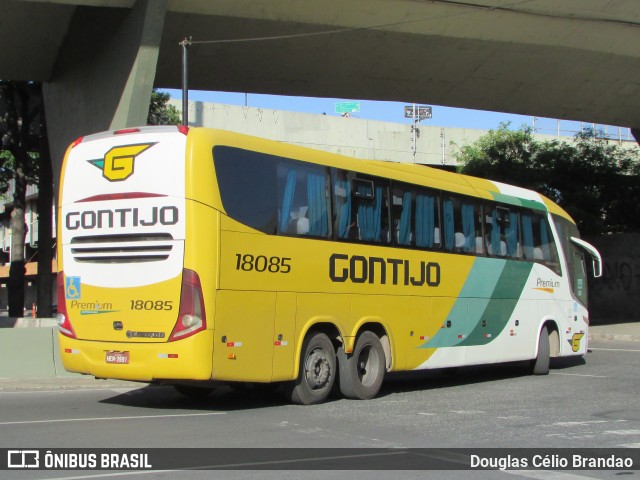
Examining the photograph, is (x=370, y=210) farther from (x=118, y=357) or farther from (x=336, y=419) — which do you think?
(x=118, y=357)

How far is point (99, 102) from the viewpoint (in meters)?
19.3

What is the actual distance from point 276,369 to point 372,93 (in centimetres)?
1476

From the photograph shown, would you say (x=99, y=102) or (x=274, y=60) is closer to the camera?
(x=99, y=102)

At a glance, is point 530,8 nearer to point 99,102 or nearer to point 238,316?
point 99,102

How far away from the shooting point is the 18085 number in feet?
35.5

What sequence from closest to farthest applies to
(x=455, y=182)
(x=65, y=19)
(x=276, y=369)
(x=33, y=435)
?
(x=33, y=435)
(x=276, y=369)
(x=455, y=182)
(x=65, y=19)

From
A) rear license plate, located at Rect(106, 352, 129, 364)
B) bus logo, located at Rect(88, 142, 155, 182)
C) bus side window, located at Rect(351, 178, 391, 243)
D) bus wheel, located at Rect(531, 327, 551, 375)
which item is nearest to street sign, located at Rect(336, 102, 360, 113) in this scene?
bus wheel, located at Rect(531, 327, 551, 375)

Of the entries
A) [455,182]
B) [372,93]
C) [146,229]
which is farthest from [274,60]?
[146,229]

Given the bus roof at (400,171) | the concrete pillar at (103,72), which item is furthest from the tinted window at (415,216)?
the concrete pillar at (103,72)

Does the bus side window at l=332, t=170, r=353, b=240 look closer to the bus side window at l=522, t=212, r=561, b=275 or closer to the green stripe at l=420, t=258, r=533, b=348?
the green stripe at l=420, t=258, r=533, b=348

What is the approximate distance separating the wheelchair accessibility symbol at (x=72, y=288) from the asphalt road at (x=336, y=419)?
60.6 inches

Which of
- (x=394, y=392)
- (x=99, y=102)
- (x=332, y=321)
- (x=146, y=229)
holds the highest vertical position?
(x=99, y=102)

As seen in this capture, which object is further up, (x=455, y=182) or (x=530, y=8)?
(x=530, y=8)

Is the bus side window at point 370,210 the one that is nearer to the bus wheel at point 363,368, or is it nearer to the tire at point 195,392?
the bus wheel at point 363,368
